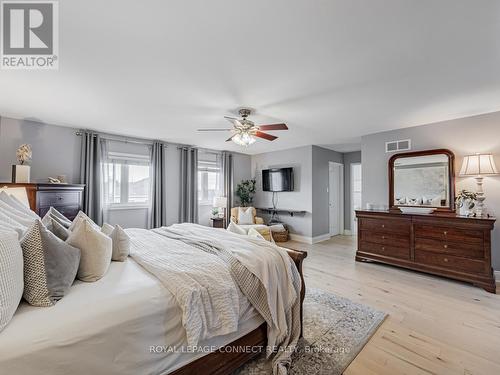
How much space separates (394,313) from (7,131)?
5.88 metres

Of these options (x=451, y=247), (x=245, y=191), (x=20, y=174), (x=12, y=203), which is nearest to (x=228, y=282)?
(x=12, y=203)

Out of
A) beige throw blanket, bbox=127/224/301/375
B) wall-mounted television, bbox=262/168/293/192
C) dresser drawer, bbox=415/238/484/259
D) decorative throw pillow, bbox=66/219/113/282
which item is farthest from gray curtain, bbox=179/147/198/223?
dresser drawer, bbox=415/238/484/259

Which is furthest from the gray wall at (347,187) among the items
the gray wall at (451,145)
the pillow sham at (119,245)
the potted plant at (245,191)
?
the pillow sham at (119,245)

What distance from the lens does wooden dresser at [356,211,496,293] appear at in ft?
9.84

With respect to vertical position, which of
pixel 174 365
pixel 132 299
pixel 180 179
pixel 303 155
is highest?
pixel 303 155

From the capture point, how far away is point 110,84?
2.45 m

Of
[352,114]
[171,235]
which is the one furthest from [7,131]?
[352,114]

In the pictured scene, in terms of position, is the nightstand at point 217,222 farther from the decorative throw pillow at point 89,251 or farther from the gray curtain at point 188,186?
the decorative throw pillow at point 89,251

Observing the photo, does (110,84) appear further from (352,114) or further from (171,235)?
(352,114)

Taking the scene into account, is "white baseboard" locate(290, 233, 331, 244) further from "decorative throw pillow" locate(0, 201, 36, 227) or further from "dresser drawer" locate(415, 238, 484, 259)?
"decorative throw pillow" locate(0, 201, 36, 227)

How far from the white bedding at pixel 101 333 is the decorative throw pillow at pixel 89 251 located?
76 mm

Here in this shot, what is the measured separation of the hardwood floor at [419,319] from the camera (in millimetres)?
1742

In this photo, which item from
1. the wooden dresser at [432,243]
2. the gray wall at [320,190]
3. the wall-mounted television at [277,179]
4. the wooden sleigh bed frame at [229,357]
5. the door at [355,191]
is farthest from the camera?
the door at [355,191]

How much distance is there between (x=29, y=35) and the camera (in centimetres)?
172
